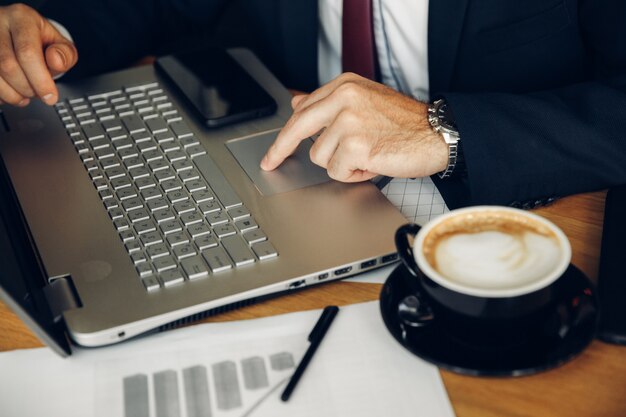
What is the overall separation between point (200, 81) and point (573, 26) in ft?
2.00

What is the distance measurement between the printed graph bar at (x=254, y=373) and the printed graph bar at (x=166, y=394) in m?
0.06

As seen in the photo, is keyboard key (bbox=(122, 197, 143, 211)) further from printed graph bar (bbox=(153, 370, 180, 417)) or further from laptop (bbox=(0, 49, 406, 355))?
Answer: printed graph bar (bbox=(153, 370, 180, 417))

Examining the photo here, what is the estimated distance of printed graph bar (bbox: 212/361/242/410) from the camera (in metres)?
0.64

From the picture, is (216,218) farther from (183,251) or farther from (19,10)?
(19,10)

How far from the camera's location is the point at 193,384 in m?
0.66

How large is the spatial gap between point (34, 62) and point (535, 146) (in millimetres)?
707

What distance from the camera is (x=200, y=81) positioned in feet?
3.63

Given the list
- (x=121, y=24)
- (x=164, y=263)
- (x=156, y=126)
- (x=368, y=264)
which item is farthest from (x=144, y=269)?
(x=121, y=24)

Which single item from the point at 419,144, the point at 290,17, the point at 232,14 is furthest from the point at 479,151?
the point at 232,14

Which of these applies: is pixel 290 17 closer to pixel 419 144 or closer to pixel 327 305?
pixel 419 144

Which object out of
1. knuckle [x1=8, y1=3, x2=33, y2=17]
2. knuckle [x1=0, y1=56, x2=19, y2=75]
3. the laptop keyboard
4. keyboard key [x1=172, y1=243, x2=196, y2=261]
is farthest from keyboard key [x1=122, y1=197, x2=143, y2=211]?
knuckle [x1=8, y1=3, x2=33, y2=17]

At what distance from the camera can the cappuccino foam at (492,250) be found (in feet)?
2.06

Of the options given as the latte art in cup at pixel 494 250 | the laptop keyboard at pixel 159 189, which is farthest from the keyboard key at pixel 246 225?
the latte art in cup at pixel 494 250

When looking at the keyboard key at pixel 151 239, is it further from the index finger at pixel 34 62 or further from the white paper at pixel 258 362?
the index finger at pixel 34 62
